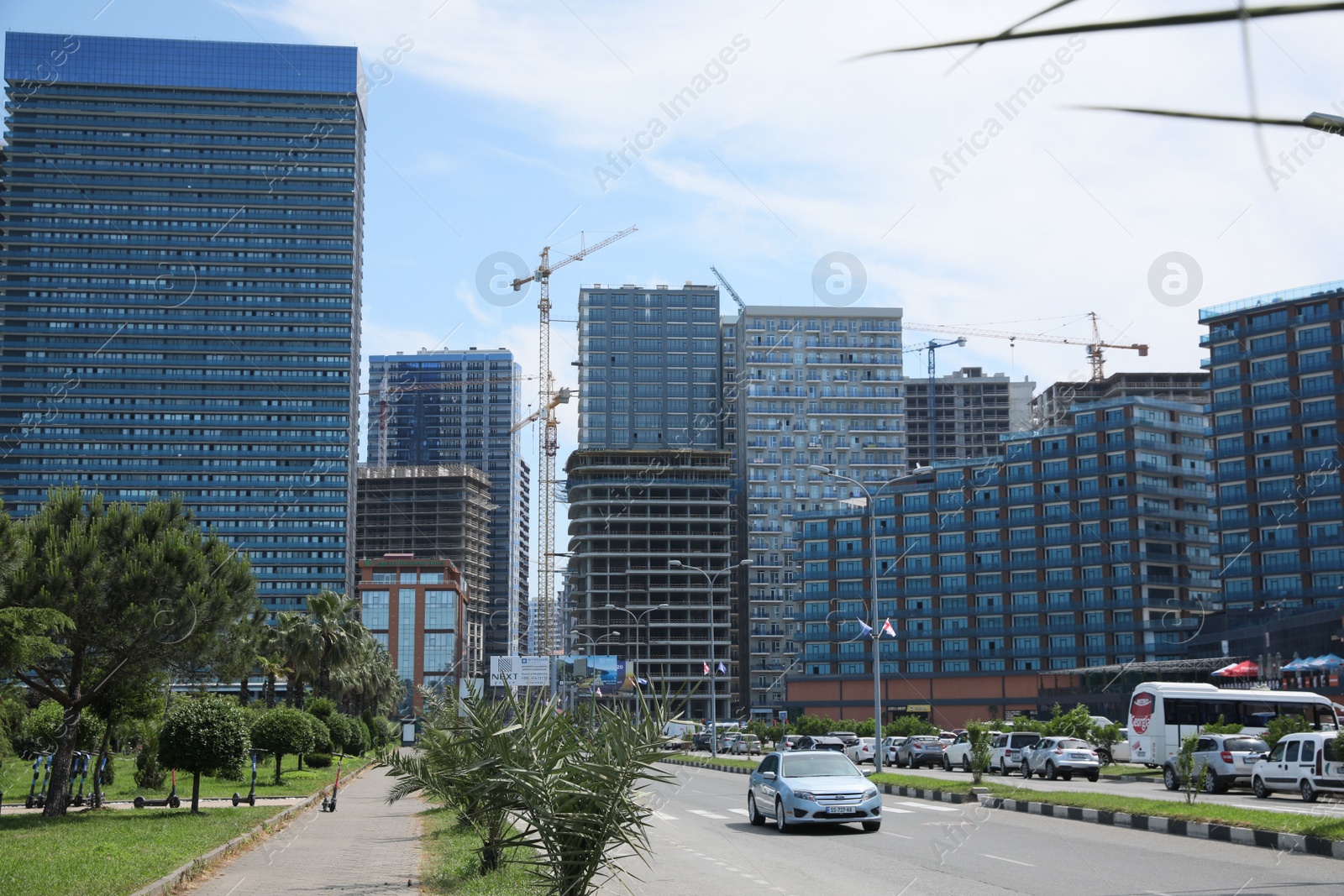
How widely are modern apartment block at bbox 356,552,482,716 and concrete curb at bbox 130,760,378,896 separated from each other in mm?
137473

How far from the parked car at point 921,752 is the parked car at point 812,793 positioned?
90.3 feet

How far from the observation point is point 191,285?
15662cm

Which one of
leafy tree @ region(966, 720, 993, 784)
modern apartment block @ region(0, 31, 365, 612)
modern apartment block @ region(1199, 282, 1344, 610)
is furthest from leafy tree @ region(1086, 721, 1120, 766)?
modern apartment block @ region(0, 31, 365, 612)

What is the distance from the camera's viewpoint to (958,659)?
366 ft

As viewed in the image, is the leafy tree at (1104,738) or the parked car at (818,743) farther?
the parked car at (818,743)

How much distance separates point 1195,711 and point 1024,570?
6945 cm

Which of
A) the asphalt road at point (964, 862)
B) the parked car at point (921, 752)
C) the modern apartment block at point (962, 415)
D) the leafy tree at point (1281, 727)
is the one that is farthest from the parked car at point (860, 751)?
the modern apartment block at point (962, 415)

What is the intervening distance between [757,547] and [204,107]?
92115 mm

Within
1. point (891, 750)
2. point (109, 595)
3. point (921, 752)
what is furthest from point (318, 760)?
point (109, 595)

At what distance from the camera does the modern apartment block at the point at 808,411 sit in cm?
16100

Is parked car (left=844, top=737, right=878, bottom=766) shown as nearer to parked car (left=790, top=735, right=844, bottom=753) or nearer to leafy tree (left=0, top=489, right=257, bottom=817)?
parked car (left=790, top=735, right=844, bottom=753)

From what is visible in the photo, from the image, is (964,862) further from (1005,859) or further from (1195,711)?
(1195,711)

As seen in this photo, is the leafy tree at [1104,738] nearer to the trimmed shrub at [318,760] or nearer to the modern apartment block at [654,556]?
the trimmed shrub at [318,760]

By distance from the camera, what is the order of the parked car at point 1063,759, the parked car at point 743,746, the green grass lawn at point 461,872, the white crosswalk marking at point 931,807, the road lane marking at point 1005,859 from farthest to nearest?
the parked car at point 743,746, the parked car at point 1063,759, the white crosswalk marking at point 931,807, the road lane marking at point 1005,859, the green grass lawn at point 461,872
